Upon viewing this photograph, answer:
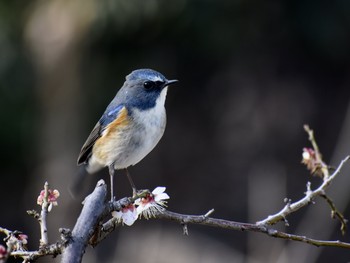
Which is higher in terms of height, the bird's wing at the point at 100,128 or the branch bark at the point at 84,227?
the bird's wing at the point at 100,128

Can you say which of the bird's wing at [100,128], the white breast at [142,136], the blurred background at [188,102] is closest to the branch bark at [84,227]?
the white breast at [142,136]

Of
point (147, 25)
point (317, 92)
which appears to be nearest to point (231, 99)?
point (317, 92)

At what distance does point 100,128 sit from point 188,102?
16.6ft

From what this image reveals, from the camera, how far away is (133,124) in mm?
3764

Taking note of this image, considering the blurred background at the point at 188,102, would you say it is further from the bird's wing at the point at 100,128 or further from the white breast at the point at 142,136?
the white breast at the point at 142,136

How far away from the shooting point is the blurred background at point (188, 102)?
292 inches

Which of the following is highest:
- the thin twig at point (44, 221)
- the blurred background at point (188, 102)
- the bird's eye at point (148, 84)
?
the blurred background at point (188, 102)

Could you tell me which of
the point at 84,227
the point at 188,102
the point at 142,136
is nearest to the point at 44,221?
the point at 84,227

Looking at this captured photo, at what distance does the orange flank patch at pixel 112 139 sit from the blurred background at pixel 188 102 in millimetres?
2644

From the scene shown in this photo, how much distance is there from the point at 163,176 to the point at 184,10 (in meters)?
2.60

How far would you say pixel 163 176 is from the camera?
29.3 ft

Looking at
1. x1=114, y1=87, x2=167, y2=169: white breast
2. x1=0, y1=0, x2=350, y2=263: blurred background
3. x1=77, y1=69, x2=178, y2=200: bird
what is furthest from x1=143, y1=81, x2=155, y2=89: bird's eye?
x1=0, y1=0, x2=350, y2=263: blurred background

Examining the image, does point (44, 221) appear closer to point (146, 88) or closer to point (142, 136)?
point (142, 136)

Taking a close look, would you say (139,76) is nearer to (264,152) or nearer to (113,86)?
(113,86)
